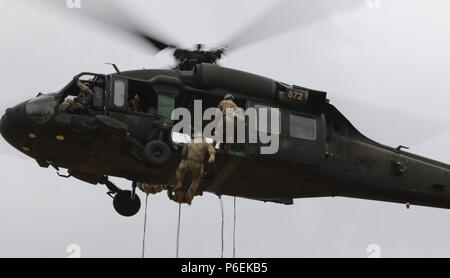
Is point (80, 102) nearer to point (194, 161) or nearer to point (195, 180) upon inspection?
point (194, 161)

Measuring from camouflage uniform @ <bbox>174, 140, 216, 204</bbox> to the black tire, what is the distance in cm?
43

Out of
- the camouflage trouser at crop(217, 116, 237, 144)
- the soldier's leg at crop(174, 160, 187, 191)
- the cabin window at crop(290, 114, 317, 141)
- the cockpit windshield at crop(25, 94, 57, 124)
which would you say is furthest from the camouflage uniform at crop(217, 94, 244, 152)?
the cockpit windshield at crop(25, 94, 57, 124)

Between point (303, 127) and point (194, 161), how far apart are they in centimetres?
288

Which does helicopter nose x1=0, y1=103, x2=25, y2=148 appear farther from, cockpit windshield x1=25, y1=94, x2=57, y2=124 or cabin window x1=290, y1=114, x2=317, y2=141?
cabin window x1=290, y1=114, x2=317, y2=141

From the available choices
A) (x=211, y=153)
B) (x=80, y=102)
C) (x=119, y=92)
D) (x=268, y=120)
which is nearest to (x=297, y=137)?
(x=268, y=120)

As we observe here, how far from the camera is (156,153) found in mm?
19250

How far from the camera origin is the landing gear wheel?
21.7 metres

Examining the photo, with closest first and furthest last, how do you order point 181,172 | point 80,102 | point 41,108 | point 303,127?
1. point 41,108
2. point 80,102
3. point 181,172
4. point 303,127

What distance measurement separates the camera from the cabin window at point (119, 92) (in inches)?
766
